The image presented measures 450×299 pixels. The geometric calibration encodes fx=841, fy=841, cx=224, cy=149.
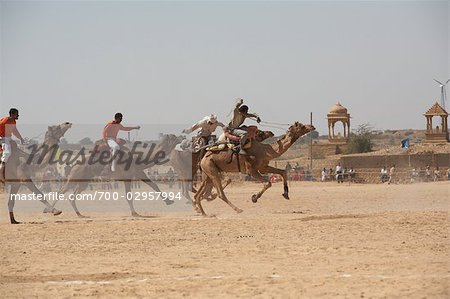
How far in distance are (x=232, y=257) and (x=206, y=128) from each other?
32.3 feet

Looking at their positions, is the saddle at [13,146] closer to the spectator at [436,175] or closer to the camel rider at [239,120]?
the camel rider at [239,120]

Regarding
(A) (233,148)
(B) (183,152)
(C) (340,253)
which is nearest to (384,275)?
(C) (340,253)

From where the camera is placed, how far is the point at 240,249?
13.9 meters

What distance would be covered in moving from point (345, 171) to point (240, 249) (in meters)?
35.0

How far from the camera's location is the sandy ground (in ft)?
34.3

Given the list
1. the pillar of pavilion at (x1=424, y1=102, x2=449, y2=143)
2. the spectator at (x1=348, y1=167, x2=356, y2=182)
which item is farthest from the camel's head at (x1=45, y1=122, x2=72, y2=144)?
the pillar of pavilion at (x1=424, y1=102, x2=449, y2=143)

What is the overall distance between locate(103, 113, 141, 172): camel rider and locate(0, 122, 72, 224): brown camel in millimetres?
1362

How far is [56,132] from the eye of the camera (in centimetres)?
2145

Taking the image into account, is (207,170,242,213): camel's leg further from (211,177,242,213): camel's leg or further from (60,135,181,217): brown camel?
(60,135,181,217): brown camel

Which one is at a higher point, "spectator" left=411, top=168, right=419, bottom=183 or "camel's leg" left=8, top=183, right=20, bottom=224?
"spectator" left=411, top=168, right=419, bottom=183

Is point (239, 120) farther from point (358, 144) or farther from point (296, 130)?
point (358, 144)

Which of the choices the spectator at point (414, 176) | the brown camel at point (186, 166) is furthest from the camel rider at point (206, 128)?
the spectator at point (414, 176)

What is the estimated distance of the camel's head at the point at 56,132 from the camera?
2130 centimetres

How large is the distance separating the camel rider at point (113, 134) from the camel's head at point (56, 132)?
131 cm
